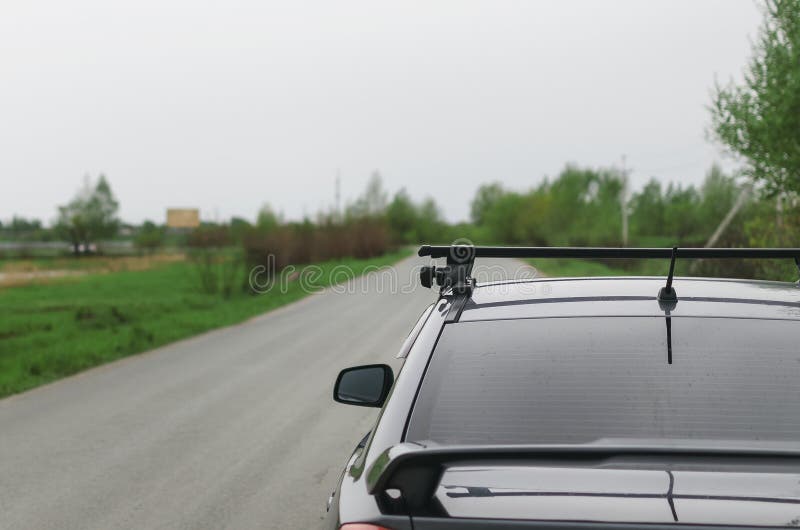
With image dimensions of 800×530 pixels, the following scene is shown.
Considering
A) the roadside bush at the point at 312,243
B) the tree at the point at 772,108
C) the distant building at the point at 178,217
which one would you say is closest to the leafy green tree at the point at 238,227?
the roadside bush at the point at 312,243

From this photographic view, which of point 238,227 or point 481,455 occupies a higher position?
point 238,227

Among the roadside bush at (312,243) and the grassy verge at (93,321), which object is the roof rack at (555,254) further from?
the roadside bush at (312,243)

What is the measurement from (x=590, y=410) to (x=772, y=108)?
10.6 meters

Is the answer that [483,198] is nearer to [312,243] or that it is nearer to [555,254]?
[312,243]

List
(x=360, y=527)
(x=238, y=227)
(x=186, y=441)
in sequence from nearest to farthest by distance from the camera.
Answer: (x=360, y=527)
(x=186, y=441)
(x=238, y=227)

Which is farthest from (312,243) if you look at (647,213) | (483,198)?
(483,198)

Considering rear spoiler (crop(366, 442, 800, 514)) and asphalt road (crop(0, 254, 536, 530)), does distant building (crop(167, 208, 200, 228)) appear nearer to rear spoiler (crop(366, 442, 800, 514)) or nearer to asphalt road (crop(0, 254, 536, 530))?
asphalt road (crop(0, 254, 536, 530))

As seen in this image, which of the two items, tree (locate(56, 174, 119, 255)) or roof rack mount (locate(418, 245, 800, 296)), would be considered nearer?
roof rack mount (locate(418, 245, 800, 296))

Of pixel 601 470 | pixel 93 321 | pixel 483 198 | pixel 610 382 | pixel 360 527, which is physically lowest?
pixel 93 321

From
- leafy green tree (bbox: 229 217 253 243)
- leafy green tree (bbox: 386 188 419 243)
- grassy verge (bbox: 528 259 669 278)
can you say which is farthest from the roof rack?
leafy green tree (bbox: 386 188 419 243)

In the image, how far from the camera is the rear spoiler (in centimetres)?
186

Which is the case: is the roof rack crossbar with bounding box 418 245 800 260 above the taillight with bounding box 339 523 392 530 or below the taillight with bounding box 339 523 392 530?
above

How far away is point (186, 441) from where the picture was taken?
6.88 meters

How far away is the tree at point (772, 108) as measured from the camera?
11188 mm
